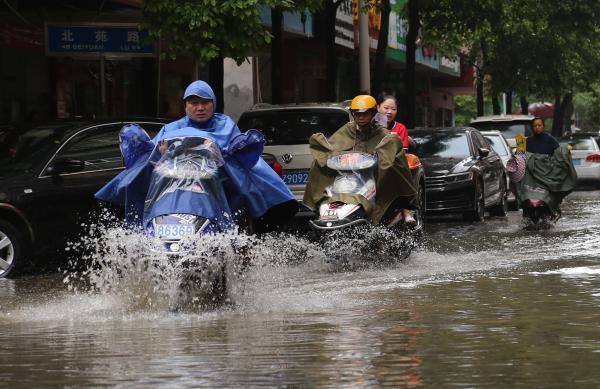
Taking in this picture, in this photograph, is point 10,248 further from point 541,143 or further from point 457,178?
point 457,178

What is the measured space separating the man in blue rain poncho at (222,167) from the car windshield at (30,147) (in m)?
3.67

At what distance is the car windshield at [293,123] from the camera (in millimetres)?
16734

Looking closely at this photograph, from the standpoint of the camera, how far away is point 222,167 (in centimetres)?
998

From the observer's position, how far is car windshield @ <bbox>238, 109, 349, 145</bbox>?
54.9ft

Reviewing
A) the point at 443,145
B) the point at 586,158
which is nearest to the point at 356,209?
the point at 443,145

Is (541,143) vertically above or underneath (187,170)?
above

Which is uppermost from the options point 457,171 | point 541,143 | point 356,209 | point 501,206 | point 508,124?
point 508,124

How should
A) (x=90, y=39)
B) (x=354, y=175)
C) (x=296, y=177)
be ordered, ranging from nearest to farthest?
(x=354, y=175) < (x=296, y=177) < (x=90, y=39)

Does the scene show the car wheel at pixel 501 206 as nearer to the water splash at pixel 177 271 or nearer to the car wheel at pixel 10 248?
the car wheel at pixel 10 248

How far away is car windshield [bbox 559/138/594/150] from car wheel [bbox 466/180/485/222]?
50.6 feet

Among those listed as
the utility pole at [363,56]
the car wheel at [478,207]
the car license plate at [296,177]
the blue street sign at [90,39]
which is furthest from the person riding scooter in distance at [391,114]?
the utility pole at [363,56]

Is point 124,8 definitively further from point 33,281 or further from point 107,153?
point 33,281

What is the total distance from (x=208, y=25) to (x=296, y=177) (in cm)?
272

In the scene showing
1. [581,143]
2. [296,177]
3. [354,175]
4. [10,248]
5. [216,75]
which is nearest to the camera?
[10,248]
